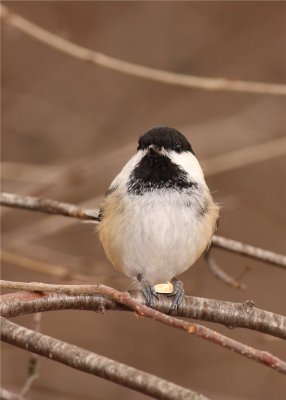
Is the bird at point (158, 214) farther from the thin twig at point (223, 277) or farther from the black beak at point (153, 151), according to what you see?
the thin twig at point (223, 277)

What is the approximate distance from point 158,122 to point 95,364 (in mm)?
3513

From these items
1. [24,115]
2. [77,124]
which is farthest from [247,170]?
[24,115]

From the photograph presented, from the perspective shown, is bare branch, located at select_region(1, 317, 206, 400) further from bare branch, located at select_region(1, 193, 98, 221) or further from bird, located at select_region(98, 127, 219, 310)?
bare branch, located at select_region(1, 193, 98, 221)

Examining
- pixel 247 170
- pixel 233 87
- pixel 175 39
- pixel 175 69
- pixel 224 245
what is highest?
pixel 175 39

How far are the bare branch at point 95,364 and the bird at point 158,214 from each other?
2.60ft

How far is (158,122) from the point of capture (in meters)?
4.89

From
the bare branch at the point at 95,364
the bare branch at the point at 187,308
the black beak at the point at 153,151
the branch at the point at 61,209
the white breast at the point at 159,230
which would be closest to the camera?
the bare branch at the point at 95,364

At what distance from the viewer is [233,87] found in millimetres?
2844

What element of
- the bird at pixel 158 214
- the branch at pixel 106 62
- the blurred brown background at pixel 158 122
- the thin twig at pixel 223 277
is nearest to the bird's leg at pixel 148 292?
the bird at pixel 158 214

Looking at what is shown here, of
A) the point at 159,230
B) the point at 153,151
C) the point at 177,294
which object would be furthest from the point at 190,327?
the point at 153,151

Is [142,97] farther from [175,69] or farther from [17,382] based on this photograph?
[17,382]

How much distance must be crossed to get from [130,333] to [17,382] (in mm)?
775

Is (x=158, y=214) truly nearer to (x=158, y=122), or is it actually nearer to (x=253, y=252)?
(x=253, y=252)

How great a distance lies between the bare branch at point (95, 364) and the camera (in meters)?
1.37
